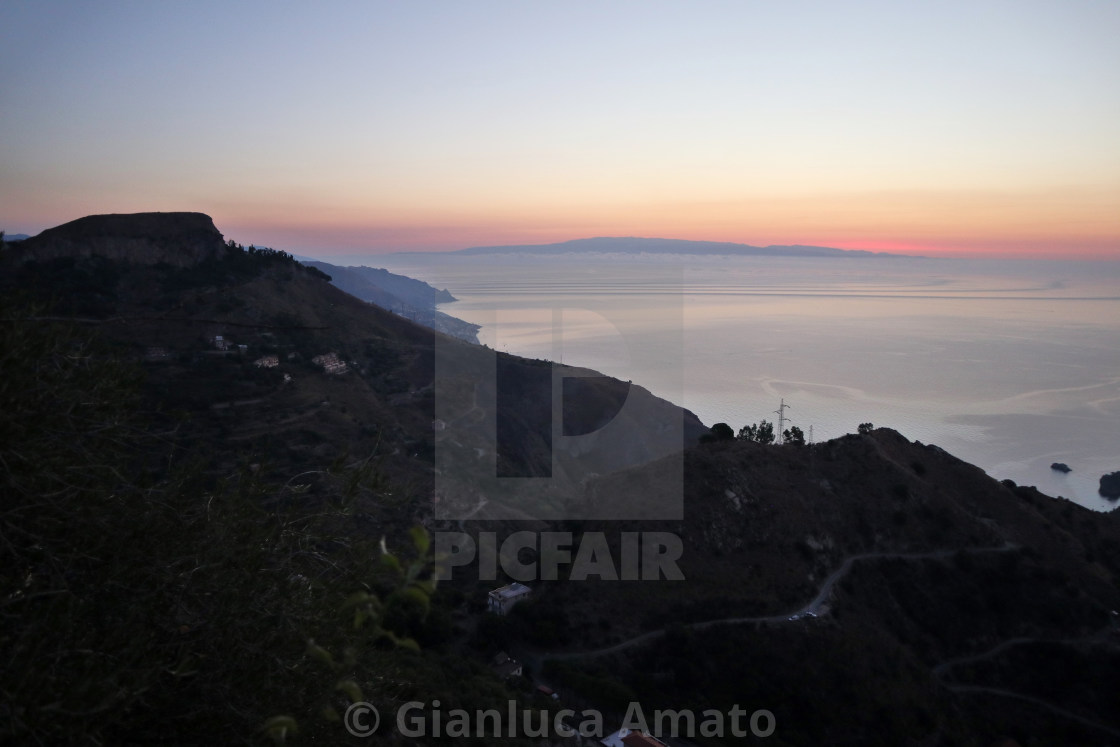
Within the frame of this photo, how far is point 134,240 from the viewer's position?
2514 centimetres

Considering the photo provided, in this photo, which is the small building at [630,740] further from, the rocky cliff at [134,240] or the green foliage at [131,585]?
the rocky cliff at [134,240]

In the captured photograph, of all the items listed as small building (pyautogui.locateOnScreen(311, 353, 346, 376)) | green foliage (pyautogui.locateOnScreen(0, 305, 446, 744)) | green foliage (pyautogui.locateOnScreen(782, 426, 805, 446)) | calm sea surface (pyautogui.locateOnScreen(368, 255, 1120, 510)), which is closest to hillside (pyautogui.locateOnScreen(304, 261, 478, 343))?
calm sea surface (pyautogui.locateOnScreen(368, 255, 1120, 510))

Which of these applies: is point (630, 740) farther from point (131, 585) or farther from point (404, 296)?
point (404, 296)

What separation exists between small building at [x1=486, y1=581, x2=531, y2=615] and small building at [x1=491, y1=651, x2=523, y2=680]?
1080mm

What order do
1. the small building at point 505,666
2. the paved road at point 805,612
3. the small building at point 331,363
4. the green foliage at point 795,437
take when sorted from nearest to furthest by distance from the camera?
1. the small building at point 505,666
2. the paved road at point 805,612
3. the green foliage at point 795,437
4. the small building at point 331,363

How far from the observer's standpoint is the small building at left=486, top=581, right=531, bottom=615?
11344mm

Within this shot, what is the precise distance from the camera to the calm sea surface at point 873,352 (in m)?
31.7

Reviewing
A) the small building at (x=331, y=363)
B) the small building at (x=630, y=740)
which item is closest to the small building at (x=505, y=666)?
the small building at (x=630, y=740)

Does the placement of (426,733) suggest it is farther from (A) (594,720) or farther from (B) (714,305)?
(B) (714,305)

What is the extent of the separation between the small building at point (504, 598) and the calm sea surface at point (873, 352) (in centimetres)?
2193

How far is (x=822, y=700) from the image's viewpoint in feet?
31.3

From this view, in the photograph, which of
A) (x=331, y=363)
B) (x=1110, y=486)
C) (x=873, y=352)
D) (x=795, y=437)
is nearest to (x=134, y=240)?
(x=331, y=363)

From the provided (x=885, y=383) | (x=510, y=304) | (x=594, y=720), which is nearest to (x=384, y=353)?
(x=594, y=720)

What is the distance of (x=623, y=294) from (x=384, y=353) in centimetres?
6367
